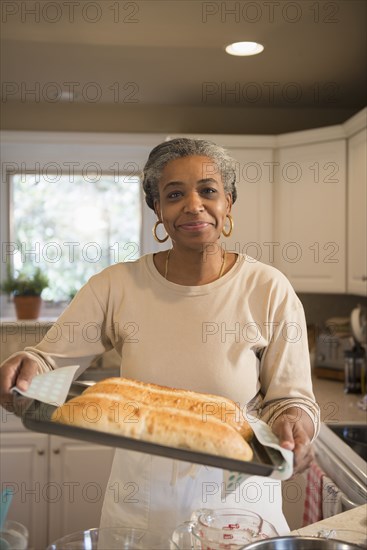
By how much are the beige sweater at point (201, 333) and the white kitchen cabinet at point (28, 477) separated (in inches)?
64.9

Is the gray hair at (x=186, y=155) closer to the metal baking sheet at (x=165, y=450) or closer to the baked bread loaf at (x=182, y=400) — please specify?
the baked bread loaf at (x=182, y=400)

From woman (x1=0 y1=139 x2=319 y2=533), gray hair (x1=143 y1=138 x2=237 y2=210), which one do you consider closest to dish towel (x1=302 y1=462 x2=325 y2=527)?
woman (x1=0 y1=139 x2=319 y2=533)

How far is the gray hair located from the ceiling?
3.08 feet

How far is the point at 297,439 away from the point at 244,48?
1.90 m

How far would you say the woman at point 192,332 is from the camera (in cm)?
124

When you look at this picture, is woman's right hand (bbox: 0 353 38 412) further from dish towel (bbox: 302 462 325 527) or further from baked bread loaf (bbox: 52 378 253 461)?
dish towel (bbox: 302 462 325 527)

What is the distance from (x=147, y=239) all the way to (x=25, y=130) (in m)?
0.90

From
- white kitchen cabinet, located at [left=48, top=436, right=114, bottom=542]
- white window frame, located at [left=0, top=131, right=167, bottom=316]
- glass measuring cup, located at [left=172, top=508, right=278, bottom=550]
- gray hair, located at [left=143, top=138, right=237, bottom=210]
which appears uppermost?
white window frame, located at [left=0, top=131, right=167, bottom=316]

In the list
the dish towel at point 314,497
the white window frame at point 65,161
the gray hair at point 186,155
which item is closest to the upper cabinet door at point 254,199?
the white window frame at point 65,161

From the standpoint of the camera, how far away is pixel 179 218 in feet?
4.19

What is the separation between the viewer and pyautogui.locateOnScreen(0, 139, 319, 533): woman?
1235 millimetres

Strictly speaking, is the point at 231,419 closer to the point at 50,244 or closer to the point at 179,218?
the point at 179,218

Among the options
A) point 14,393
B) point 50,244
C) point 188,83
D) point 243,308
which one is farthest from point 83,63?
point 14,393

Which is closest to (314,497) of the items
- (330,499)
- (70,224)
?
(330,499)
